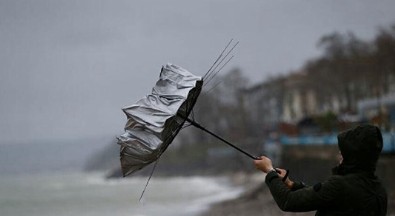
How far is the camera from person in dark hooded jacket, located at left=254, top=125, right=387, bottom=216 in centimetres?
313

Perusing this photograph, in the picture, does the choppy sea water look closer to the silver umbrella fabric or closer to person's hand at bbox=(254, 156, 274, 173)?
the silver umbrella fabric

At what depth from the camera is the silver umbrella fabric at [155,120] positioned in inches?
153

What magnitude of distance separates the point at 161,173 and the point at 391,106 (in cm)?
9541

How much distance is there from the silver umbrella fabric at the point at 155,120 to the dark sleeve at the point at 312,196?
0.93 meters

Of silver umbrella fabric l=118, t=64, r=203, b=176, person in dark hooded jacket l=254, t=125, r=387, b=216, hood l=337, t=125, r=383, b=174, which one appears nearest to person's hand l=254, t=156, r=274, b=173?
person in dark hooded jacket l=254, t=125, r=387, b=216

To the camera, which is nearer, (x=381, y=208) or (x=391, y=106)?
(x=381, y=208)

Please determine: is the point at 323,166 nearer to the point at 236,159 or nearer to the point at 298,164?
the point at 298,164

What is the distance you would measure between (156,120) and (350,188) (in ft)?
3.94

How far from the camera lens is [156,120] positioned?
3881mm

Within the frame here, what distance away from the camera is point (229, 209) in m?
32.9

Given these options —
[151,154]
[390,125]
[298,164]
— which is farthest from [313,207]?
[298,164]

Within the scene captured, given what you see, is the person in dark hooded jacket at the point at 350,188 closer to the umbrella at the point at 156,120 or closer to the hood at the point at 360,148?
the hood at the point at 360,148

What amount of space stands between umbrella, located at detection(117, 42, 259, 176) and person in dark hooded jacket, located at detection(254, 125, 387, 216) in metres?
0.76

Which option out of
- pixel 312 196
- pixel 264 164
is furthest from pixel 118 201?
pixel 312 196
